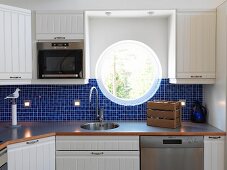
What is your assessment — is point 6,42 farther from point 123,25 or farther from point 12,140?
point 123,25

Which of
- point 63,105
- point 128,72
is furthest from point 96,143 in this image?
point 128,72

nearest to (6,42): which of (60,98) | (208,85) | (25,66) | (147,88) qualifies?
(25,66)

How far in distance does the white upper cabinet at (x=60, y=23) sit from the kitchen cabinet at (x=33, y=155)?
3.81 ft

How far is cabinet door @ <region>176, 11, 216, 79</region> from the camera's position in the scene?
2988 millimetres

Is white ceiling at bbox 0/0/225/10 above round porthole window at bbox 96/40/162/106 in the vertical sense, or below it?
above

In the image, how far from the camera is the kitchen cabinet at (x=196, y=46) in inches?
118

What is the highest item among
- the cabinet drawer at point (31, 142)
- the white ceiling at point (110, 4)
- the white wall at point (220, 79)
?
the white ceiling at point (110, 4)

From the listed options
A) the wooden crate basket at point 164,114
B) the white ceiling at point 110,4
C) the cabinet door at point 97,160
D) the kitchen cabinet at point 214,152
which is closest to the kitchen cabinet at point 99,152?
the cabinet door at point 97,160

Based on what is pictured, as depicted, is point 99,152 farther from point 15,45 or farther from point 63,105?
point 15,45

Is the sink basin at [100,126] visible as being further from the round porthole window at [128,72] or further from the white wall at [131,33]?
the white wall at [131,33]

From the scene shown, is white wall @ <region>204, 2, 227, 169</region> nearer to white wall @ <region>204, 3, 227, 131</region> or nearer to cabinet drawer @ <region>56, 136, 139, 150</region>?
white wall @ <region>204, 3, 227, 131</region>

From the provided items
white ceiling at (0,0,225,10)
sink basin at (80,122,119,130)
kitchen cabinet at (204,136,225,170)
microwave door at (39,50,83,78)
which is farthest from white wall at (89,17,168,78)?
kitchen cabinet at (204,136,225,170)

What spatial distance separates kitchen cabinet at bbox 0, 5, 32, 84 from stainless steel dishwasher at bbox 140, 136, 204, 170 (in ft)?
4.81

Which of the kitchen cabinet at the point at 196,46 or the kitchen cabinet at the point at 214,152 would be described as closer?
the kitchen cabinet at the point at 214,152
